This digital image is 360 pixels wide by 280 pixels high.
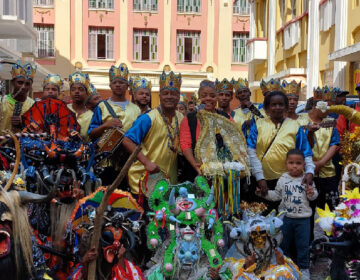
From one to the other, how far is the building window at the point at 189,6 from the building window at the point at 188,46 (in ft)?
4.04

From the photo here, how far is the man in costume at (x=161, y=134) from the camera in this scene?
5.26 meters

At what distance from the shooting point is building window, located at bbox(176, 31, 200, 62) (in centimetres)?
3083

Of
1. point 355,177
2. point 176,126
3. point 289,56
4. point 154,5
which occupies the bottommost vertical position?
point 355,177

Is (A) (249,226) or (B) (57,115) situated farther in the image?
(B) (57,115)

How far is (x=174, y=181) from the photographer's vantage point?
5.47m

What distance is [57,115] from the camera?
5211 mm

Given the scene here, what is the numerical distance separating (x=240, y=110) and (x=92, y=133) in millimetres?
2466

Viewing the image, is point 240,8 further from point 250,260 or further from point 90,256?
point 90,256

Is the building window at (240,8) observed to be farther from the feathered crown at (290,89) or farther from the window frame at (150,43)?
the feathered crown at (290,89)

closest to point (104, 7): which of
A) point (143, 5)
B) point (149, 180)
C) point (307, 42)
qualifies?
point (143, 5)

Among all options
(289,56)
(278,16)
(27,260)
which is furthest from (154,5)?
(27,260)

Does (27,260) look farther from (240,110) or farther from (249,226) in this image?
(240,110)

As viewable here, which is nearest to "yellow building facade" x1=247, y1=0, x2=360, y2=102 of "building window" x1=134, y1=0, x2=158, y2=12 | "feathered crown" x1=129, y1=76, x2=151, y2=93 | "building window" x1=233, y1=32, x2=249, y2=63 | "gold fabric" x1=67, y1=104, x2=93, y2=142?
"building window" x1=233, y1=32, x2=249, y2=63

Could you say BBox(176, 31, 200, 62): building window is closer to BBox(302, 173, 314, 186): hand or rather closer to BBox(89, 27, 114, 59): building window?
BBox(89, 27, 114, 59): building window
